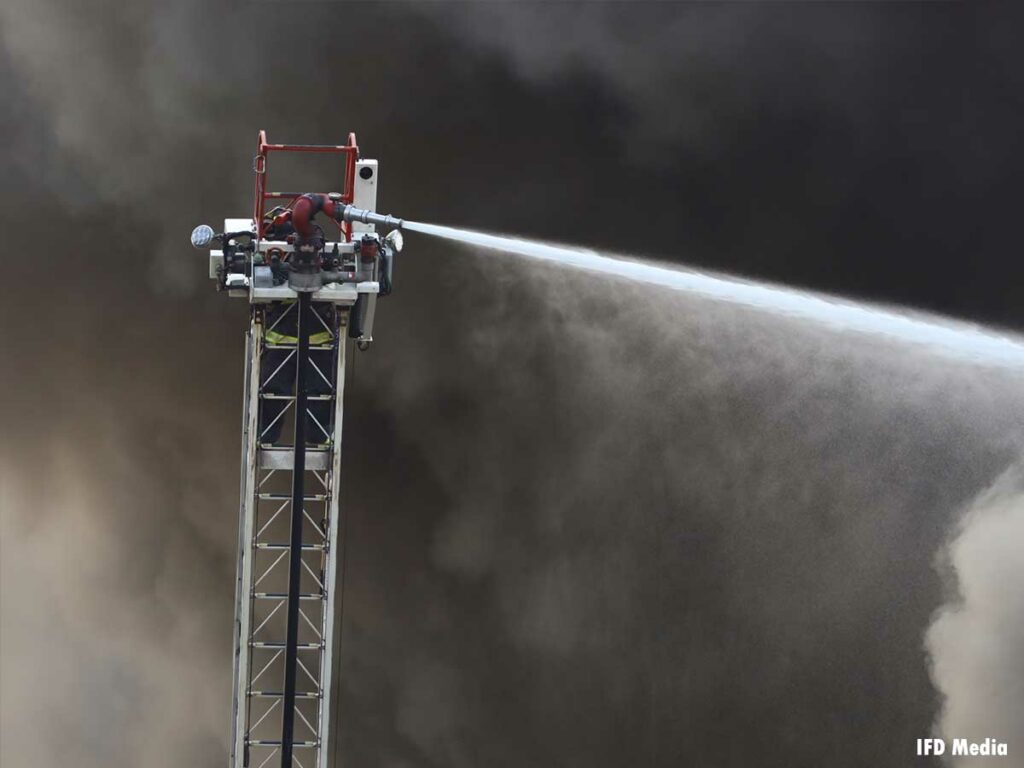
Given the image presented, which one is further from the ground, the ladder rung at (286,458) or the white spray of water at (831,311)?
the white spray of water at (831,311)

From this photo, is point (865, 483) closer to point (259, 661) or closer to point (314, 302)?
→ point (259, 661)

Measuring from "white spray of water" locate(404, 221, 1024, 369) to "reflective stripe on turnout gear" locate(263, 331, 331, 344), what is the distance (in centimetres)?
283

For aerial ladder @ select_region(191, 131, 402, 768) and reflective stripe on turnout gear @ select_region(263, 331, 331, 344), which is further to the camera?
reflective stripe on turnout gear @ select_region(263, 331, 331, 344)

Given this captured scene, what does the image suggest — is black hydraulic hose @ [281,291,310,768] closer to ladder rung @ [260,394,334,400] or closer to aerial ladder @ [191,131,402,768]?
aerial ladder @ [191,131,402,768]

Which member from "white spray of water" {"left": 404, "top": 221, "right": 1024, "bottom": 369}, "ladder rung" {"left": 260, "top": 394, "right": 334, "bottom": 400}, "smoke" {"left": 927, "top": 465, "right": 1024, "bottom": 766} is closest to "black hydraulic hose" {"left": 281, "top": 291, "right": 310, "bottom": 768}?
"ladder rung" {"left": 260, "top": 394, "right": 334, "bottom": 400}

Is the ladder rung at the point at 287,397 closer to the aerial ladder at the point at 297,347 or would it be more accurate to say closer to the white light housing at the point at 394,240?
the aerial ladder at the point at 297,347

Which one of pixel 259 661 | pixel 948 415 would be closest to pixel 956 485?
pixel 948 415

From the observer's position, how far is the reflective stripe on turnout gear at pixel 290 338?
20.8m

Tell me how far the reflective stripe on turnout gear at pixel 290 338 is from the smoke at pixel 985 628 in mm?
13052

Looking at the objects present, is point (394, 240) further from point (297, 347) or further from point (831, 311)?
point (831, 311)

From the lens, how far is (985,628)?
29.5 meters

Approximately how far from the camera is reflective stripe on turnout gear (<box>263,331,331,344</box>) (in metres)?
20.8

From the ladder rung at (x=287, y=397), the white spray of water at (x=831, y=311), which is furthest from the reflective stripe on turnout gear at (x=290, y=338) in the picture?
the white spray of water at (x=831, y=311)

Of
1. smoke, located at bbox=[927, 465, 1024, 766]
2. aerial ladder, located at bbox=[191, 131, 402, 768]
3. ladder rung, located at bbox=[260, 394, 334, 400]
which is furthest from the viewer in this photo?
smoke, located at bbox=[927, 465, 1024, 766]
